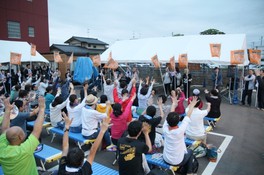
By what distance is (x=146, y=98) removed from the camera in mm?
7379

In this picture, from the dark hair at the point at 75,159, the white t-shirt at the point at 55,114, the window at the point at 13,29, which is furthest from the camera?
the window at the point at 13,29

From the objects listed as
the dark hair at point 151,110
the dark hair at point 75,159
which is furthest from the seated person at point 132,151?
the dark hair at point 151,110

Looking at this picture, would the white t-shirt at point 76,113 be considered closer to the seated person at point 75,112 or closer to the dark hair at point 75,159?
the seated person at point 75,112

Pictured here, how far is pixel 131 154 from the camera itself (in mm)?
3146

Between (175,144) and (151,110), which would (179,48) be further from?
(175,144)

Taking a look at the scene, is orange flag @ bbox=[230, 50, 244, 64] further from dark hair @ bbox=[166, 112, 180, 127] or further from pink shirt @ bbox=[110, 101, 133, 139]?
dark hair @ bbox=[166, 112, 180, 127]

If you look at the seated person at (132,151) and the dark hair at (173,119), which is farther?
the dark hair at (173,119)

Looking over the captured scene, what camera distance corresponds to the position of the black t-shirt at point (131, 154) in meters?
3.14

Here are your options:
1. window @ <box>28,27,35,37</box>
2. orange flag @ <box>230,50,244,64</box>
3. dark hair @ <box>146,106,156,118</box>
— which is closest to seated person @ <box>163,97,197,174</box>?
dark hair @ <box>146,106,156,118</box>

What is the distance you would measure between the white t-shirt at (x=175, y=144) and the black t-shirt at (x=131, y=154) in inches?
27.6

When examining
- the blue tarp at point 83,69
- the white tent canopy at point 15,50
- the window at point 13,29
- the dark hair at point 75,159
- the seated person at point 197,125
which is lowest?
the seated person at point 197,125

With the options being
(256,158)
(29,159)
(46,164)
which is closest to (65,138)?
(29,159)

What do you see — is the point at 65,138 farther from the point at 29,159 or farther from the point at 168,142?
the point at 168,142

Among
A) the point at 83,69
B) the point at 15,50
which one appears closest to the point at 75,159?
the point at 83,69
